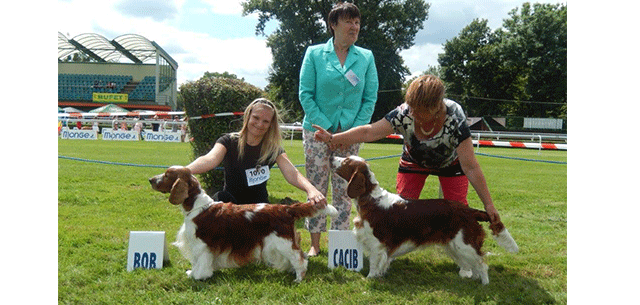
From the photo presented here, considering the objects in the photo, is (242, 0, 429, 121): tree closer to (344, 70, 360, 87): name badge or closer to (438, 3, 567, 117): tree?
(438, 3, 567, 117): tree

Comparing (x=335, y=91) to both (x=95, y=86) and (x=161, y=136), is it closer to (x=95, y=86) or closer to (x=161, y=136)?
(x=161, y=136)

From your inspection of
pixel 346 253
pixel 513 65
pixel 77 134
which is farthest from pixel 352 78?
pixel 513 65

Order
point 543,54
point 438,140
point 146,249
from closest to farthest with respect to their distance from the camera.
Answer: point 438,140 < point 146,249 < point 543,54

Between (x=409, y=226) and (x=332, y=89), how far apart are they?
125 centimetres

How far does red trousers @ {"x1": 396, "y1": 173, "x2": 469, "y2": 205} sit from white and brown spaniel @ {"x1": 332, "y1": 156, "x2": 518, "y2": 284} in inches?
11.7

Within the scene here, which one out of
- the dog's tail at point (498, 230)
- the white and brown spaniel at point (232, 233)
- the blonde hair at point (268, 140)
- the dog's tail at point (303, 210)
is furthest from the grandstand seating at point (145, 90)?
the dog's tail at point (498, 230)

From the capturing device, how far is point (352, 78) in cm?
383

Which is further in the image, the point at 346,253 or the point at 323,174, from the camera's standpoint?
the point at 323,174

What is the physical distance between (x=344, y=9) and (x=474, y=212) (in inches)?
70.8

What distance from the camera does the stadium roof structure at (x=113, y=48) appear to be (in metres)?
49.2

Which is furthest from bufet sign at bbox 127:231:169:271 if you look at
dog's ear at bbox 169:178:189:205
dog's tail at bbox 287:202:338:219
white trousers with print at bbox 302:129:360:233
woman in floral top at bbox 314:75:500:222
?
woman in floral top at bbox 314:75:500:222

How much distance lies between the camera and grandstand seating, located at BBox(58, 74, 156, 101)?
50938 millimetres

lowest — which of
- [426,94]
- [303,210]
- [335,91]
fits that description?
[303,210]

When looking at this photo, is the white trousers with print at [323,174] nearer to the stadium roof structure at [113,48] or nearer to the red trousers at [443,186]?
the red trousers at [443,186]
